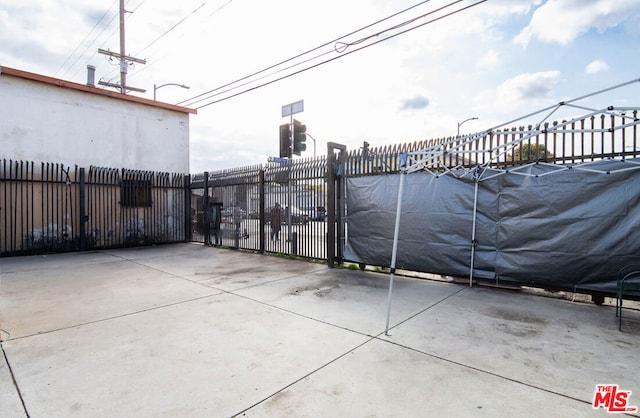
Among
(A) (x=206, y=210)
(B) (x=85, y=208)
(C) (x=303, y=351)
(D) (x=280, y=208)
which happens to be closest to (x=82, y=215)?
(B) (x=85, y=208)

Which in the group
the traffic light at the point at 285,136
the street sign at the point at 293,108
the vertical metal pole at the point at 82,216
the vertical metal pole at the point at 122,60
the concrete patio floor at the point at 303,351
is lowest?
the concrete patio floor at the point at 303,351

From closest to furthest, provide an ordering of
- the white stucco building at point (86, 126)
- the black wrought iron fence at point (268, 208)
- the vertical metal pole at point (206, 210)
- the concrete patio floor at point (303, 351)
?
the concrete patio floor at point (303, 351) < the black wrought iron fence at point (268, 208) < the white stucco building at point (86, 126) < the vertical metal pole at point (206, 210)

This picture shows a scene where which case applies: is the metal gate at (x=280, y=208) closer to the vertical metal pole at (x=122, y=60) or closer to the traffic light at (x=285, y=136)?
the traffic light at (x=285, y=136)

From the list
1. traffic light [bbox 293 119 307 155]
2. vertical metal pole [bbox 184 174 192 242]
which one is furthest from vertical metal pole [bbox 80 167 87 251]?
traffic light [bbox 293 119 307 155]

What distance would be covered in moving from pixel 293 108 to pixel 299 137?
3.44 ft

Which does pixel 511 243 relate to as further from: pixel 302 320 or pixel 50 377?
pixel 50 377

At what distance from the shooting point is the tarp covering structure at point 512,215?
16.2 feet

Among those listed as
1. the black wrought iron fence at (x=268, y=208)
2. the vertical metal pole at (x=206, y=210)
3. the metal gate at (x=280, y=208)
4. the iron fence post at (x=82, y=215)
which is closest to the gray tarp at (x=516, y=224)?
the metal gate at (x=280, y=208)

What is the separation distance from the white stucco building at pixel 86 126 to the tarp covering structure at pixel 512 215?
10.1 m

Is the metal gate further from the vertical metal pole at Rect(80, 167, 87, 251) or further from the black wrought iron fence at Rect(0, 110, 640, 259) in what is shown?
the vertical metal pole at Rect(80, 167, 87, 251)

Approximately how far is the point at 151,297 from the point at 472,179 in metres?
6.20

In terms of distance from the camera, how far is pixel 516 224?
5.87 meters

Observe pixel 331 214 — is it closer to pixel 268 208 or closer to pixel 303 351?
pixel 268 208

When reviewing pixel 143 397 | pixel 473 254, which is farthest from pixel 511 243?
pixel 143 397
